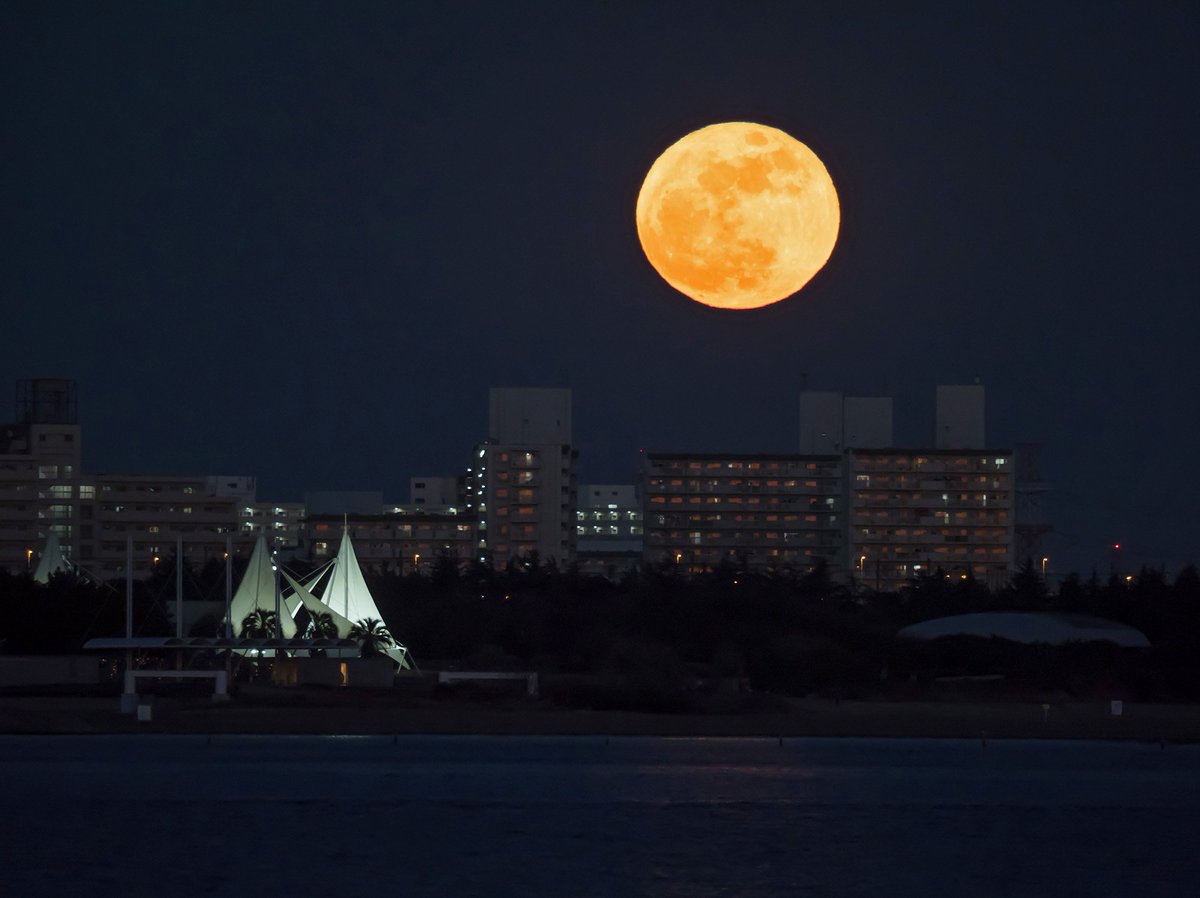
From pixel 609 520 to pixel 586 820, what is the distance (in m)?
142

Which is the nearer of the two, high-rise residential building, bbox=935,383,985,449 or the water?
the water

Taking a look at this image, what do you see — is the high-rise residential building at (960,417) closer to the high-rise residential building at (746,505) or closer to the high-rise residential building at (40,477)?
the high-rise residential building at (746,505)

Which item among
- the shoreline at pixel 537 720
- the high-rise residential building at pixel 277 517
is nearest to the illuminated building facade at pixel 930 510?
the high-rise residential building at pixel 277 517

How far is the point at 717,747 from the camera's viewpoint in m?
40.1

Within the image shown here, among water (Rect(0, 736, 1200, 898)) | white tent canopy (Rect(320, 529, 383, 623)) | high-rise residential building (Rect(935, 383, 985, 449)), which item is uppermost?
high-rise residential building (Rect(935, 383, 985, 449))

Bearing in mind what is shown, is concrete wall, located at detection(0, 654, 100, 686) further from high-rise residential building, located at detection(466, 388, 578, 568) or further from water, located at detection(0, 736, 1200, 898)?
high-rise residential building, located at detection(466, 388, 578, 568)

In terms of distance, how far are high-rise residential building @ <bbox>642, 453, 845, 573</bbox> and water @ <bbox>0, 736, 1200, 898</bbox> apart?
9249cm

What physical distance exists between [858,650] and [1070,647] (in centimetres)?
795

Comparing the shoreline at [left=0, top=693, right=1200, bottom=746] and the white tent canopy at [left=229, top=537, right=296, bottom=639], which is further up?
the white tent canopy at [left=229, top=537, right=296, bottom=639]

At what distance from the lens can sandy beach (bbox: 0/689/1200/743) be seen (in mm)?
43094

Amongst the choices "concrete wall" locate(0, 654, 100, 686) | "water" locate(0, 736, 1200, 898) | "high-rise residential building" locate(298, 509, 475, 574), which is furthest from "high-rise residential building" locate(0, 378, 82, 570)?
"water" locate(0, 736, 1200, 898)

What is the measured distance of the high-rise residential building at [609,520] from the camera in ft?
492

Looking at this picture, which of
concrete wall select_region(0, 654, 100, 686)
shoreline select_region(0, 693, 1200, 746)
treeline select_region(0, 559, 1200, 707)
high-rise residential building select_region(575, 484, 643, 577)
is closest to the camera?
shoreline select_region(0, 693, 1200, 746)

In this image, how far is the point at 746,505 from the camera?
133 metres
